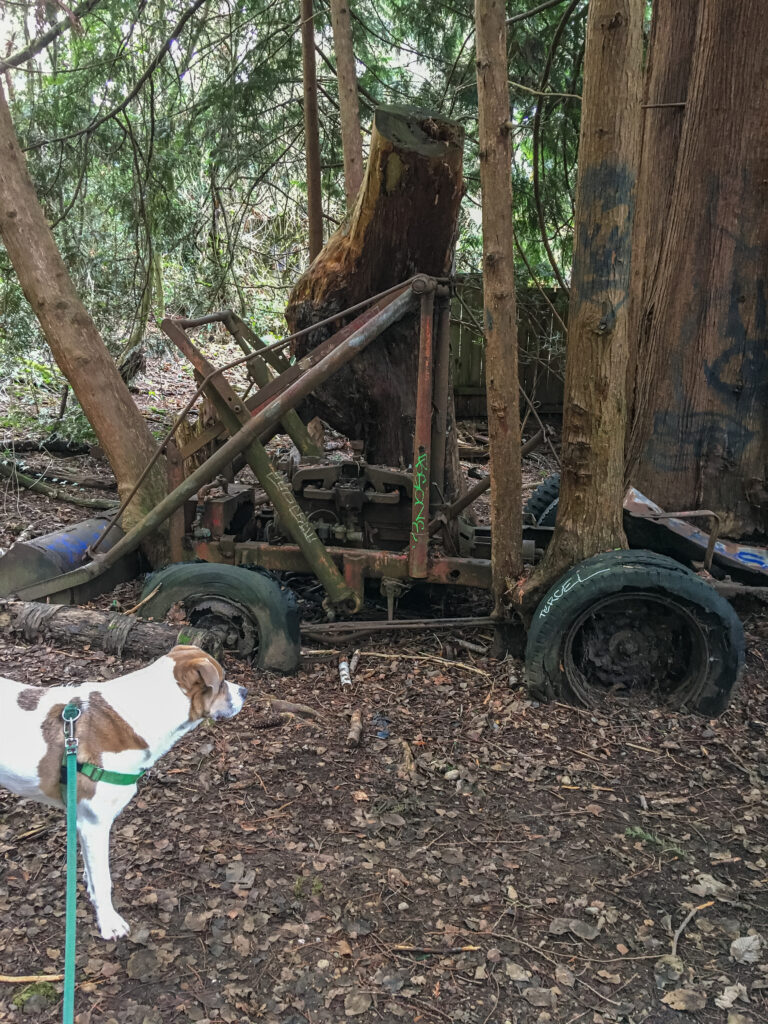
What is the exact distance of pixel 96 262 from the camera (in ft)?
29.4

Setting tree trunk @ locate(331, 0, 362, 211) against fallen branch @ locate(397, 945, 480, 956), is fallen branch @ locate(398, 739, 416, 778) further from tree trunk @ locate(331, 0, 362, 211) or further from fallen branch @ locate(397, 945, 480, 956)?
tree trunk @ locate(331, 0, 362, 211)

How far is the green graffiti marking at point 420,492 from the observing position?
4.54 meters

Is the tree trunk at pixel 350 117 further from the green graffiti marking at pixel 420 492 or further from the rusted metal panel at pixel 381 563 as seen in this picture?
the rusted metal panel at pixel 381 563

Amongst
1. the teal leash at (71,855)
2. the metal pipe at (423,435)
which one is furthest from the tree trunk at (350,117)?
the teal leash at (71,855)

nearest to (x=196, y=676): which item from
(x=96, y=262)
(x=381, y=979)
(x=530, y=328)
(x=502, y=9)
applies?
(x=381, y=979)

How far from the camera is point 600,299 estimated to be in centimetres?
398

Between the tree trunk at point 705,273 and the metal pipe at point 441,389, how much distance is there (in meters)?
1.21

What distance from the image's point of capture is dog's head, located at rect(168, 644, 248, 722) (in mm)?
2486

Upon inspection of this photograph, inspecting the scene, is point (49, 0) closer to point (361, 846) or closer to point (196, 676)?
point (196, 676)

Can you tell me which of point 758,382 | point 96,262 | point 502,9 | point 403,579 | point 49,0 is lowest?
point 403,579

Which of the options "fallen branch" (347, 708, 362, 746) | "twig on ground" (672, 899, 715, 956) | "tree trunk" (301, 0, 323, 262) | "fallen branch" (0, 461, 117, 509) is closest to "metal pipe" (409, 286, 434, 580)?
"fallen branch" (347, 708, 362, 746)

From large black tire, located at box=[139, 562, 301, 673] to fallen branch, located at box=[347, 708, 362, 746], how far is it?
0.61 meters

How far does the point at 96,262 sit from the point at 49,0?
2975 millimetres

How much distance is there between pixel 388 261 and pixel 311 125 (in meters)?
3.99
